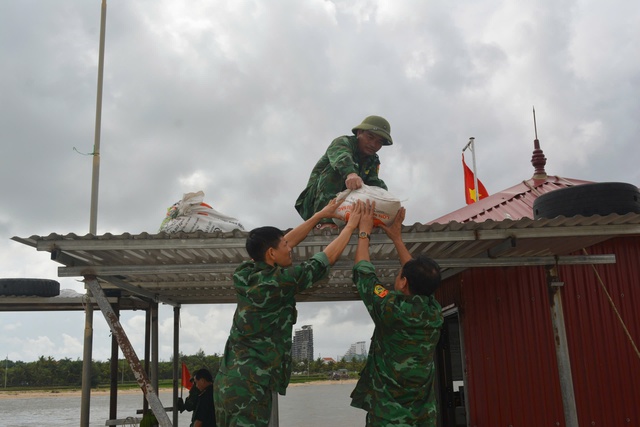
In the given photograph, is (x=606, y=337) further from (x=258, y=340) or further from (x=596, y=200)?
(x=258, y=340)

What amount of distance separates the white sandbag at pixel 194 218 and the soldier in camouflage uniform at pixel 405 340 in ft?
6.31

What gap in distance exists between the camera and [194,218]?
5477 millimetres

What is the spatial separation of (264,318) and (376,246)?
2235 mm

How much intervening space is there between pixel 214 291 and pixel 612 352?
5.51 m

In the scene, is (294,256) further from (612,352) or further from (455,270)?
(612,352)

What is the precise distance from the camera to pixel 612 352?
278 inches

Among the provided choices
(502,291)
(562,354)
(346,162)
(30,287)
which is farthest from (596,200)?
(30,287)

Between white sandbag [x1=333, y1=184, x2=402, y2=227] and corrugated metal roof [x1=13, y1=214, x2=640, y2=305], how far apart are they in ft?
1.20

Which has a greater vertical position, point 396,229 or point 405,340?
point 396,229

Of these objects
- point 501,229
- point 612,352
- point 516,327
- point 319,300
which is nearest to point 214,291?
point 319,300

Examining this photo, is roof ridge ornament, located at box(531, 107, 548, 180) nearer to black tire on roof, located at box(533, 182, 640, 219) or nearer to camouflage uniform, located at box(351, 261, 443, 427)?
black tire on roof, located at box(533, 182, 640, 219)

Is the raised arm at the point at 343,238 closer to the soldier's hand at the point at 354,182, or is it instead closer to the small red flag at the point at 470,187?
the soldier's hand at the point at 354,182

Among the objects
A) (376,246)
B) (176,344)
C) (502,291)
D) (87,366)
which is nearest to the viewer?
(376,246)

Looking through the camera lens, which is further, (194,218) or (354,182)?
(194,218)
